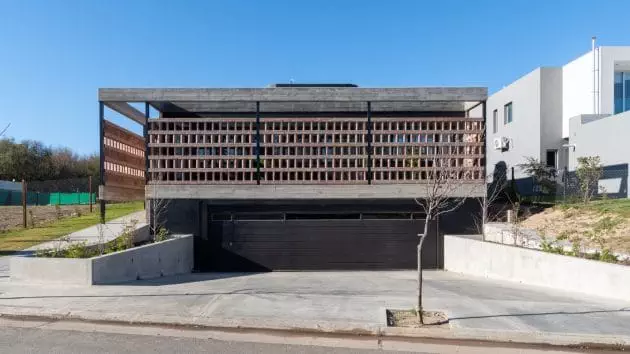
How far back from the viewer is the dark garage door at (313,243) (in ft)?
50.4

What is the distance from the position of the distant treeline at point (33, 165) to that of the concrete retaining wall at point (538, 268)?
45.2 meters

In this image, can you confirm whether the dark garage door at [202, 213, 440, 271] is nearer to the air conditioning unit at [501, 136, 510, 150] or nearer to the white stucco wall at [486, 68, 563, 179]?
the white stucco wall at [486, 68, 563, 179]

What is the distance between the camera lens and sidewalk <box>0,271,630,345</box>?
251 inches

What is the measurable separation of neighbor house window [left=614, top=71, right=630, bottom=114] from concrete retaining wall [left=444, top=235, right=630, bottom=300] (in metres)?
13.4

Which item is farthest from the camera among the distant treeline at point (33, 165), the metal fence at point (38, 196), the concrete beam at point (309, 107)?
the distant treeline at point (33, 165)

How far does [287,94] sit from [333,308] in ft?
28.3

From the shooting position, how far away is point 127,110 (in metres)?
15.8

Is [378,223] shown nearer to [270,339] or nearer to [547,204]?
[547,204]

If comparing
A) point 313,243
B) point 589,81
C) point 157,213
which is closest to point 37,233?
point 157,213

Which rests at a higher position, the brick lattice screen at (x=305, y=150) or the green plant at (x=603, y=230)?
the brick lattice screen at (x=305, y=150)

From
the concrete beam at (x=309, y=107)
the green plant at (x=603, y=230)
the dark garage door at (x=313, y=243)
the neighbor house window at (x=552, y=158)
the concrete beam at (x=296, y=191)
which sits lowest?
the dark garage door at (x=313, y=243)

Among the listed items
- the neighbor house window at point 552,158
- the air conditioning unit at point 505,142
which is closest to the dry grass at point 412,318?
the neighbor house window at point 552,158

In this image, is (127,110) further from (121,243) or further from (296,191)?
(296,191)

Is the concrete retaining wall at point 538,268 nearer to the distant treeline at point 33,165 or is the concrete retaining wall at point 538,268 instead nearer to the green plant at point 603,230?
the green plant at point 603,230
